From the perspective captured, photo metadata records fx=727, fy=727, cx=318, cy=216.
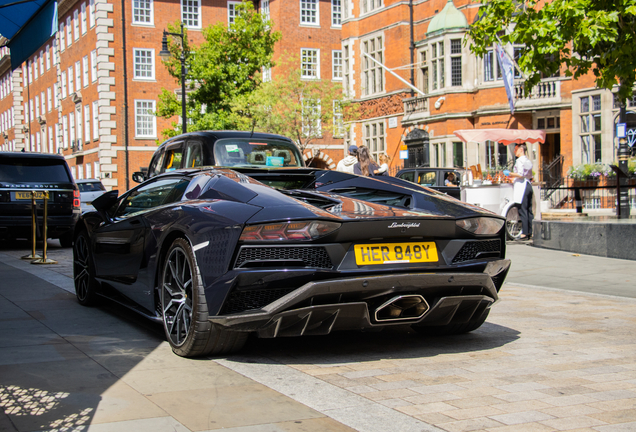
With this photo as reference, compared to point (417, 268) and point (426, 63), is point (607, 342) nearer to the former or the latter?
point (417, 268)

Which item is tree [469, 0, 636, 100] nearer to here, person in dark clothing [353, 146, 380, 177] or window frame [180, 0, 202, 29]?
person in dark clothing [353, 146, 380, 177]

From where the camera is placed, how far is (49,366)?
173 inches

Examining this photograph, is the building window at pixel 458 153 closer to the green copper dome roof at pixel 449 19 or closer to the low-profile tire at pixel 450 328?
the green copper dome roof at pixel 449 19

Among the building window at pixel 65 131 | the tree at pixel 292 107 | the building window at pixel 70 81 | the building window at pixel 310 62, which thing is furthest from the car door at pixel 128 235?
the building window at pixel 65 131

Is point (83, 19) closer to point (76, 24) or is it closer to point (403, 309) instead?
point (76, 24)

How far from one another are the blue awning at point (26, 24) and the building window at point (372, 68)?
86.0 ft

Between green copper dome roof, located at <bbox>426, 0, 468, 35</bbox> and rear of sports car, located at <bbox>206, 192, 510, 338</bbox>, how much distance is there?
86.5 ft

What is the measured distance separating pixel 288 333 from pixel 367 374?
0.53 m

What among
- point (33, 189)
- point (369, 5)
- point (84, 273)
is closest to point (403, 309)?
point (84, 273)

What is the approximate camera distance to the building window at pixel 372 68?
35562mm

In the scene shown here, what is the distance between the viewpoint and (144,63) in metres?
49.2

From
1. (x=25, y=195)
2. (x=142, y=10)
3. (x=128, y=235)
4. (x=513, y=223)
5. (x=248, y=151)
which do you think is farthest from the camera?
(x=142, y=10)

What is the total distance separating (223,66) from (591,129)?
58.8 feet

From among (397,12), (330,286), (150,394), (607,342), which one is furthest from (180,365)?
(397,12)
